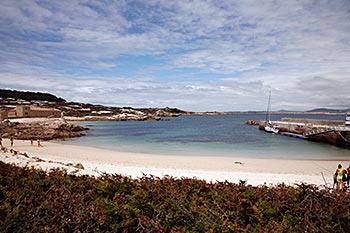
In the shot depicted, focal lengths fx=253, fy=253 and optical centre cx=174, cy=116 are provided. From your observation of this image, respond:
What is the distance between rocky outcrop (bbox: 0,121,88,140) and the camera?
127 ft

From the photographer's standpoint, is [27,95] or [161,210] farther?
[27,95]

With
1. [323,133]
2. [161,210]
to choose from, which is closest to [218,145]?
[323,133]

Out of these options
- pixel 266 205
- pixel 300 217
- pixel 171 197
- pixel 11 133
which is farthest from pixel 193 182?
pixel 11 133

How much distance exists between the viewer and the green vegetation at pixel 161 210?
292 cm

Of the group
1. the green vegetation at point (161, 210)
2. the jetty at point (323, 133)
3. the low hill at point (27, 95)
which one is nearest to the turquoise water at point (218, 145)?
the jetty at point (323, 133)

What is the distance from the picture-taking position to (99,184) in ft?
14.7

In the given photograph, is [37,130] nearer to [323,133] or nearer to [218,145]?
[218,145]

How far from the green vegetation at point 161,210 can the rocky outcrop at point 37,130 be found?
37.8 metres

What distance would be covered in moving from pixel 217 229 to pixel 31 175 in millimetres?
3786

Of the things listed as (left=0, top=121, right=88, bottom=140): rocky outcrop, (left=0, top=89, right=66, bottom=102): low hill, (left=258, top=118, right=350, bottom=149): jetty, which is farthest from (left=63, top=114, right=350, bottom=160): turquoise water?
(left=0, top=89, right=66, bottom=102): low hill

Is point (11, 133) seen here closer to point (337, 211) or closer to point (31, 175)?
point (31, 175)

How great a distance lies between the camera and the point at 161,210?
3441 millimetres

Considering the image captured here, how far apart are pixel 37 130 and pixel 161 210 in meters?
46.1

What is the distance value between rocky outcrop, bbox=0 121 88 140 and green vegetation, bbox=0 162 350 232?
3781 cm
